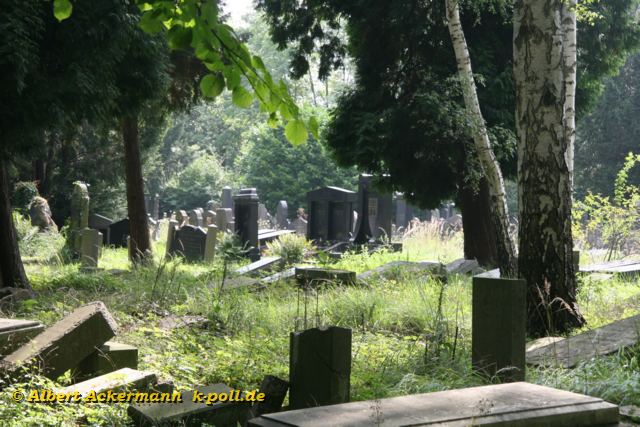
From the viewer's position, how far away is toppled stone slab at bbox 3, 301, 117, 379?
4.98m

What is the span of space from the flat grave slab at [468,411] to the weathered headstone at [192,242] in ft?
49.6

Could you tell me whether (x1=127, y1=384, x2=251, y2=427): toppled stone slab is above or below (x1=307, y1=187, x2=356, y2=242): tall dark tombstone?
below

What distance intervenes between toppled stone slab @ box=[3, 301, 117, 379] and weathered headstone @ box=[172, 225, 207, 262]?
42.9 ft

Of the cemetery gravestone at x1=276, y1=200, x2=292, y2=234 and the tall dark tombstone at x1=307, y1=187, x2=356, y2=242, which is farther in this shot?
the cemetery gravestone at x1=276, y1=200, x2=292, y2=234

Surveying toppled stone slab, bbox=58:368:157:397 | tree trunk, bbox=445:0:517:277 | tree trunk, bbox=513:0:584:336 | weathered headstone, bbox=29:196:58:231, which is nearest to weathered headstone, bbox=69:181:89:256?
weathered headstone, bbox=29:196:58:231

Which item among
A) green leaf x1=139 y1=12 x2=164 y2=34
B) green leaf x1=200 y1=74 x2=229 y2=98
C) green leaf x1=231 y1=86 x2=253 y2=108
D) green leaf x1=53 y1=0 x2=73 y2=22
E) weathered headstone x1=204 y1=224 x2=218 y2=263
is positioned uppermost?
green leaf x1=53 y1=0 x2=73 y2=22

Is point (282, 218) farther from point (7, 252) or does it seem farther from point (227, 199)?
point (7, 252)

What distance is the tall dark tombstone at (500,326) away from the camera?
4.93 meters

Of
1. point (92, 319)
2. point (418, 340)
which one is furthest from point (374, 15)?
point (92, 319)

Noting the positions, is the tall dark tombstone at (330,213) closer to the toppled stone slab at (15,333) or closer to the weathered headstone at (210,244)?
the weathered headstone at (210,244)

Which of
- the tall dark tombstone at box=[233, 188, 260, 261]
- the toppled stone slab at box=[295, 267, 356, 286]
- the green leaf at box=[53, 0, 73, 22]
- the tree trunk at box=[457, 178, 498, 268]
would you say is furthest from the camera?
the tall dark tombstone at box=[233, 188, 260, 261]

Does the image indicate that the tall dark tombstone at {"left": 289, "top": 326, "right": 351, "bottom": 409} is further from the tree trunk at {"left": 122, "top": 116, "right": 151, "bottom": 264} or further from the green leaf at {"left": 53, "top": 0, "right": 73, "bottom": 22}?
the tree trunk at {"left": 122, "top": 116, "right": 151, "bottom": 264}

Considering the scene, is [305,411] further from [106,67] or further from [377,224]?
[377,224]

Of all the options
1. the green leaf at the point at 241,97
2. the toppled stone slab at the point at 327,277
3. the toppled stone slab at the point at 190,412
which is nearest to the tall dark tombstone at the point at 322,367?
the toppled stone slab at the point at 190,412
